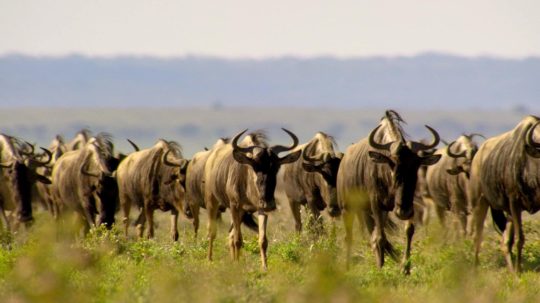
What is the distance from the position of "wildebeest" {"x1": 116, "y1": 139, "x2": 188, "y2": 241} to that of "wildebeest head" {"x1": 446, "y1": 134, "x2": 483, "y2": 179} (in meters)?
4.64

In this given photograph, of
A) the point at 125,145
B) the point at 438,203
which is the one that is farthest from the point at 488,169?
the point at 125,145

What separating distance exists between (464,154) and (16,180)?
25.2ft

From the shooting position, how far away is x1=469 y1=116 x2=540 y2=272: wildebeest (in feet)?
45.9

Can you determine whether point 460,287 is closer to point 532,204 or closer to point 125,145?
point 532,204

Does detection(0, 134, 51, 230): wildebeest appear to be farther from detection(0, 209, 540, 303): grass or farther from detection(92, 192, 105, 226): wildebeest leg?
detection(92, 192, 105, 226): wildebeest leg

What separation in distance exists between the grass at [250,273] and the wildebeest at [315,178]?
0.68 meters

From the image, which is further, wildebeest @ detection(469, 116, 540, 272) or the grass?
wildebeest @ detection(469, 116, 540, 272)

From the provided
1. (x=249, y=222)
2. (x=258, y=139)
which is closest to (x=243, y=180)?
(x=258, y=139)

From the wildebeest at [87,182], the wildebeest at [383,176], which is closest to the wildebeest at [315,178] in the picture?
the wildebeest at [383,176]

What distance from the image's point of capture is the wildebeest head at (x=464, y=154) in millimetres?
18672

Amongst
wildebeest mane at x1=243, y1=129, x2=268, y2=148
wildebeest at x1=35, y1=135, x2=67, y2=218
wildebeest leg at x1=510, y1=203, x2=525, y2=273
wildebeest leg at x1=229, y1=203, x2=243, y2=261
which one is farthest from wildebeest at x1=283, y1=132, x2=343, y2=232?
wildebeest at x1=35, y1=135, x2=67, y2=218

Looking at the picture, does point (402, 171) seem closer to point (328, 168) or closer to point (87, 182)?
point (328, 168)

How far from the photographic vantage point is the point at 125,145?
577 feet

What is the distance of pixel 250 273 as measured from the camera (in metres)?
13.3
